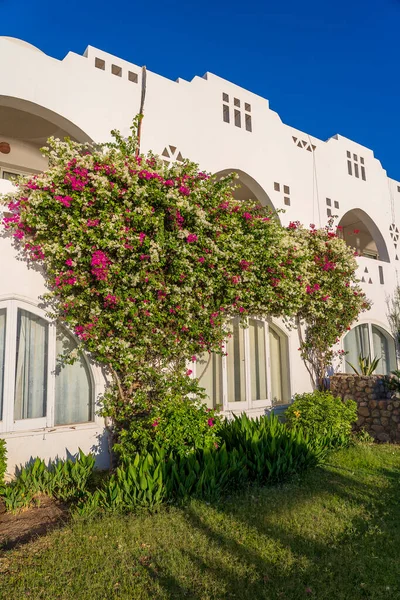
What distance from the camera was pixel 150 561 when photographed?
3959 mm

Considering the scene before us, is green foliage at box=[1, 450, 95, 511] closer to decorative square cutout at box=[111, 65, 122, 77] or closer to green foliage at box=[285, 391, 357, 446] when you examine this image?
green foliage at box=[285, 391, 357, 446]

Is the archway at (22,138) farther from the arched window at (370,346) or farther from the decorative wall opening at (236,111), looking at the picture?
the arched window at (370,346)

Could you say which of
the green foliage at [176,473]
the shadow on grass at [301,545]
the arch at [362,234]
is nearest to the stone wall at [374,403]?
the green foliage at [176,473]

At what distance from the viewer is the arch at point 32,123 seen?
768 centimetres

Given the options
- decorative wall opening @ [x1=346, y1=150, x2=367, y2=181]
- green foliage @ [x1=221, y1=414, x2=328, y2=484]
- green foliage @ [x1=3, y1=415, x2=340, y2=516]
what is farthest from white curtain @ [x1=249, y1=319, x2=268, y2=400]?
decorative wall opening @ [x1=346, y1=150, x2=367, y2=181]

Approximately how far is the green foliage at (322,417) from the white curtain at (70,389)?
152 inches

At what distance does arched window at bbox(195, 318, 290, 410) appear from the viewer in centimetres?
897

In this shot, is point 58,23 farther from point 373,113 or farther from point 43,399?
point 373,113

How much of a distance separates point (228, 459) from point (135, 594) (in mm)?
2587

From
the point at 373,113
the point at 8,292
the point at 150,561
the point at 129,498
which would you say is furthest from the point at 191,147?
the point at 373,113

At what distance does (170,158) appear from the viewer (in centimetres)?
880

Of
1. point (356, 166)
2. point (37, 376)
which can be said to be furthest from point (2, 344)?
point (356, 166)

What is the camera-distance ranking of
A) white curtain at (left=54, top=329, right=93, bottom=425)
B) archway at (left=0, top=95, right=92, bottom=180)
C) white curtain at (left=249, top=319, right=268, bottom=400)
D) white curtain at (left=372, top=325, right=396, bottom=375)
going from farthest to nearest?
white curtain at (left=372, top=325, right=396, bottom=375)
white curtain at (left=249, top=319, right=268, bottom=400)
archway at (left=0, top=95, right=92, bottom=180)
white curtain at (left=54, top=329, right=93, bottom=425)

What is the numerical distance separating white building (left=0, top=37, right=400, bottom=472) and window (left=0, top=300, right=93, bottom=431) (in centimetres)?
2
